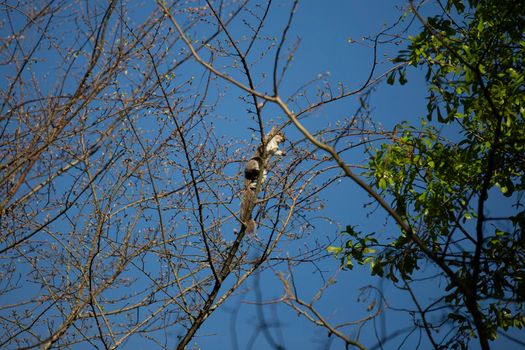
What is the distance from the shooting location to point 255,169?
3.73 metres

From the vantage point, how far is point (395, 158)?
13.2ft

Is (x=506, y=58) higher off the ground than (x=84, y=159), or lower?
higher

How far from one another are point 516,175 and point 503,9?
4.76ft


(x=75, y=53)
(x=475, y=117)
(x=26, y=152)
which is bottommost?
(x=26, y=152)

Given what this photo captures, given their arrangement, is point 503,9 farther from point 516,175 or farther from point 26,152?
point 26,152

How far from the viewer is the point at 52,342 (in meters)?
2.79

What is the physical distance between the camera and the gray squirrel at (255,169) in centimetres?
345

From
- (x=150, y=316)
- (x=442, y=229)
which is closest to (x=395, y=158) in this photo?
(x=442, y=229)

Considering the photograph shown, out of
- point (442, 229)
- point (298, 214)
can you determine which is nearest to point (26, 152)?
point (298, 214)

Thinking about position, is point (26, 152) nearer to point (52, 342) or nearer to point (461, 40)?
point (52, 342)

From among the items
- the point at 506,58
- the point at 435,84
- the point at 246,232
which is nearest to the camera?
the point at 246,232

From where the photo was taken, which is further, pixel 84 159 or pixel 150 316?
pixel 150 316

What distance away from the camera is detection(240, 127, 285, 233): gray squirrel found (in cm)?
345

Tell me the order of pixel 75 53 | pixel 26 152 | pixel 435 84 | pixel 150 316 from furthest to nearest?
pixel 435 84 < pixel 150 316 < pixel 75 53 < pixel 26 152
